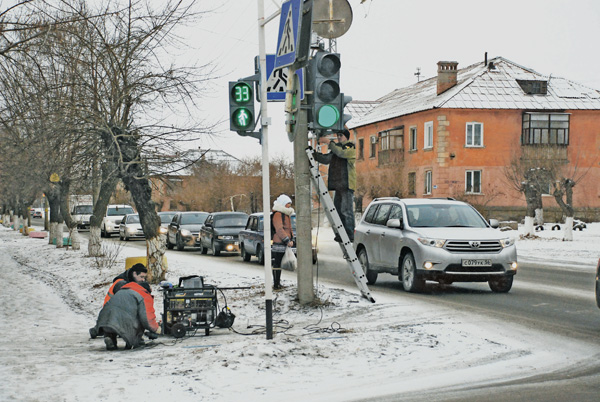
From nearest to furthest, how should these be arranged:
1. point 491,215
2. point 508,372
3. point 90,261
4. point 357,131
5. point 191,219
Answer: point 508,372
point 90,261
point 191,219
point 491,215
point 357,131

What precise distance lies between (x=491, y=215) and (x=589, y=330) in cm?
3884

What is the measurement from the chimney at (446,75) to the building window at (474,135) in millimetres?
4938

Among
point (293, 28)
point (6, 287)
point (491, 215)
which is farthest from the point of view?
point (491, 215)

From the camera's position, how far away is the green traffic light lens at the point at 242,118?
902cm

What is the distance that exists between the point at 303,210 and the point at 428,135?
4132 centimetres

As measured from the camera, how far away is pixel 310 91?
1052cm

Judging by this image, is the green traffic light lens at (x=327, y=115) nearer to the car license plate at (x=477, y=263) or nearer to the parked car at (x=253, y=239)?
the car license plate at (x=477, y=263)

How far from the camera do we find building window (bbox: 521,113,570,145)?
49.7 metres

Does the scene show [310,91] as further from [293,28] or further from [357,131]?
[357,131]

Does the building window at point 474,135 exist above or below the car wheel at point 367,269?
above

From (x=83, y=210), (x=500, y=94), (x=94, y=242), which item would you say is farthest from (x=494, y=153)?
(x=94, y=242)

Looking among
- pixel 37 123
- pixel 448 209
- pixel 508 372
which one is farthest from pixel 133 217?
pixel 508 372

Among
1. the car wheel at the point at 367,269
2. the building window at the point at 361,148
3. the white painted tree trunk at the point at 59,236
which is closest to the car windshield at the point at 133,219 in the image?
the white painted tree trunk at the point at 59,236

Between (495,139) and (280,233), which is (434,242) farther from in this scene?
(495,139)
